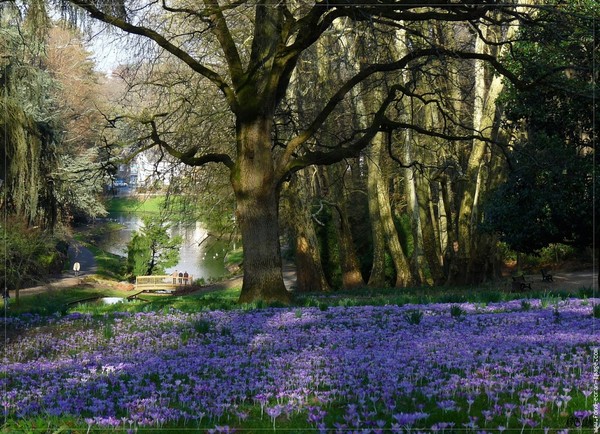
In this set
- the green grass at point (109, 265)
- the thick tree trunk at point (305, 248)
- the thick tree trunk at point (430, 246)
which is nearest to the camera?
the thick tree trunk at point (430, 246)

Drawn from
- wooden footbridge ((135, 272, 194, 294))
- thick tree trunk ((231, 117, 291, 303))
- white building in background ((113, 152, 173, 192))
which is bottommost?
wooden footbridge ((135, 272, 194, 294))

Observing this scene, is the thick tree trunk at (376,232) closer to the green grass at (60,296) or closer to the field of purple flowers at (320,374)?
the green grass at (60,296)

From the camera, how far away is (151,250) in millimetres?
43812

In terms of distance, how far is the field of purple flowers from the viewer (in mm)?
3936

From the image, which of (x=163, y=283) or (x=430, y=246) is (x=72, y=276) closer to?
(x=163, y=283)

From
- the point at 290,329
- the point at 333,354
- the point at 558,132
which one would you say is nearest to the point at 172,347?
the point at 290,329

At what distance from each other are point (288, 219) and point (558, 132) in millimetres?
13110

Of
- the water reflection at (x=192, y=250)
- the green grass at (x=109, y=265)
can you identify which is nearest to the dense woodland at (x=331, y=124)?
the green grass at (x=109, y=265)

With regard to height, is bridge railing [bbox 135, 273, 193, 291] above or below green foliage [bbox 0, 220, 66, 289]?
below

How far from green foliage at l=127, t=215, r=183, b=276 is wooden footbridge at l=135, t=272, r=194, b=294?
3088 millimetres

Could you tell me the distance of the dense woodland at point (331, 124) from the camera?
13.5 m

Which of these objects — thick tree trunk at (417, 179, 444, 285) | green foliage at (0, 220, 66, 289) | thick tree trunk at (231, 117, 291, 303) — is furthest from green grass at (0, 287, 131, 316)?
thick tree trunk at (231, 117, 291, 303)

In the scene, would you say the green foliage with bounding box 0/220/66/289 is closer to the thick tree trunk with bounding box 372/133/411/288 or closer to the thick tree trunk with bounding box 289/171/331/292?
the thick tree trunk with bounding box 289/171/331/292

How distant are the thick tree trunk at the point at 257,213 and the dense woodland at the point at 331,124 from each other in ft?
0.09
